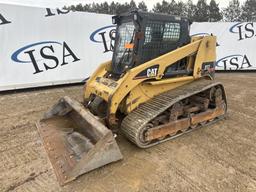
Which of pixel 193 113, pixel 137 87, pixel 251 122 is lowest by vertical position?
pixel 251 122

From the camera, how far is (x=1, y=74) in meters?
6.95

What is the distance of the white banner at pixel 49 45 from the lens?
22.9 ft

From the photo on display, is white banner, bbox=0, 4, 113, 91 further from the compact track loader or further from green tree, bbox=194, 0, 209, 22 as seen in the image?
green tree, bbox=194, 0, 209, 22

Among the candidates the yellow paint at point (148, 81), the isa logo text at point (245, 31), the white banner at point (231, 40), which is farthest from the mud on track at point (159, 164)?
the isa logo text at point (245, 31)

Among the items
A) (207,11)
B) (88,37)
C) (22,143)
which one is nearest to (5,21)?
(88,37)

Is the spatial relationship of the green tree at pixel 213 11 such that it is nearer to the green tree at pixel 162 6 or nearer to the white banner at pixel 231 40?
the green tree at pixel 162 6

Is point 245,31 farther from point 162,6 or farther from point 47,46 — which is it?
point 162,6

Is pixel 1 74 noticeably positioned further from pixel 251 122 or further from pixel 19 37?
pixel 251 122

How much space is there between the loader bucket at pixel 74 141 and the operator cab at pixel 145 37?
1.12 metres

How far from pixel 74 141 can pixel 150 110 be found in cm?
128

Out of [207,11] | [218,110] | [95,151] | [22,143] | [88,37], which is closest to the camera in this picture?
[95,151]

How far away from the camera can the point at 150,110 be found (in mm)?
3838

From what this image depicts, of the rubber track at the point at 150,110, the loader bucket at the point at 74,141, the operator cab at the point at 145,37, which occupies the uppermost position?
the operator cab at the point at 145,37

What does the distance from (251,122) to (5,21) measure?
22.6 feet
